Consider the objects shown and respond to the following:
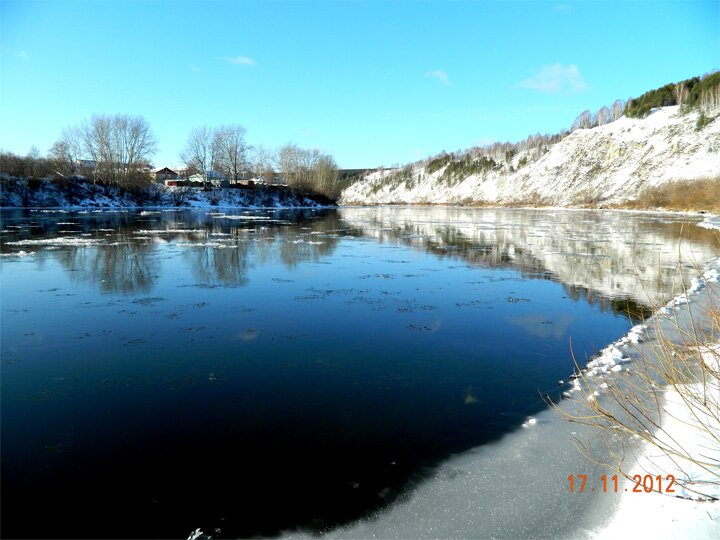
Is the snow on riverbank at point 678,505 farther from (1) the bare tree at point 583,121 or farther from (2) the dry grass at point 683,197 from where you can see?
(1) the bare tree at point 583,121

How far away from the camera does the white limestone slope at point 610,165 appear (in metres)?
66.4

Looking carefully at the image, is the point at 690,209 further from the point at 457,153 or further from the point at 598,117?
the point at 457,153

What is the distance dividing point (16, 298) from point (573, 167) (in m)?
Answer: 95.4

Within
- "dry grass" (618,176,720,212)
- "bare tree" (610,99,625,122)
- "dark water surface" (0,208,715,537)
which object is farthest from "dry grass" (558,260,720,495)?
"bare tree" (610,99,625,122)

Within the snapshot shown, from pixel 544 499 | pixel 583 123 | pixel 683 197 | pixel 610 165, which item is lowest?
pixel 544 499

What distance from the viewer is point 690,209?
5025cm

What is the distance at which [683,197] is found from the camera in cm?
5484

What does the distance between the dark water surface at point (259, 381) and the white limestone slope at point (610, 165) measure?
6782 centimetres

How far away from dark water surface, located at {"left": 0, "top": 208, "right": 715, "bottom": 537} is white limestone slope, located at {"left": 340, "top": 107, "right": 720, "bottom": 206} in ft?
223

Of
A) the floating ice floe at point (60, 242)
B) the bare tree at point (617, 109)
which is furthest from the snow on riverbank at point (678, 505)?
the bare tree at point (617, 109)

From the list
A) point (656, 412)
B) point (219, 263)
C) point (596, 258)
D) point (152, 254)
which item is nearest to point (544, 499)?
point (656, 412)
